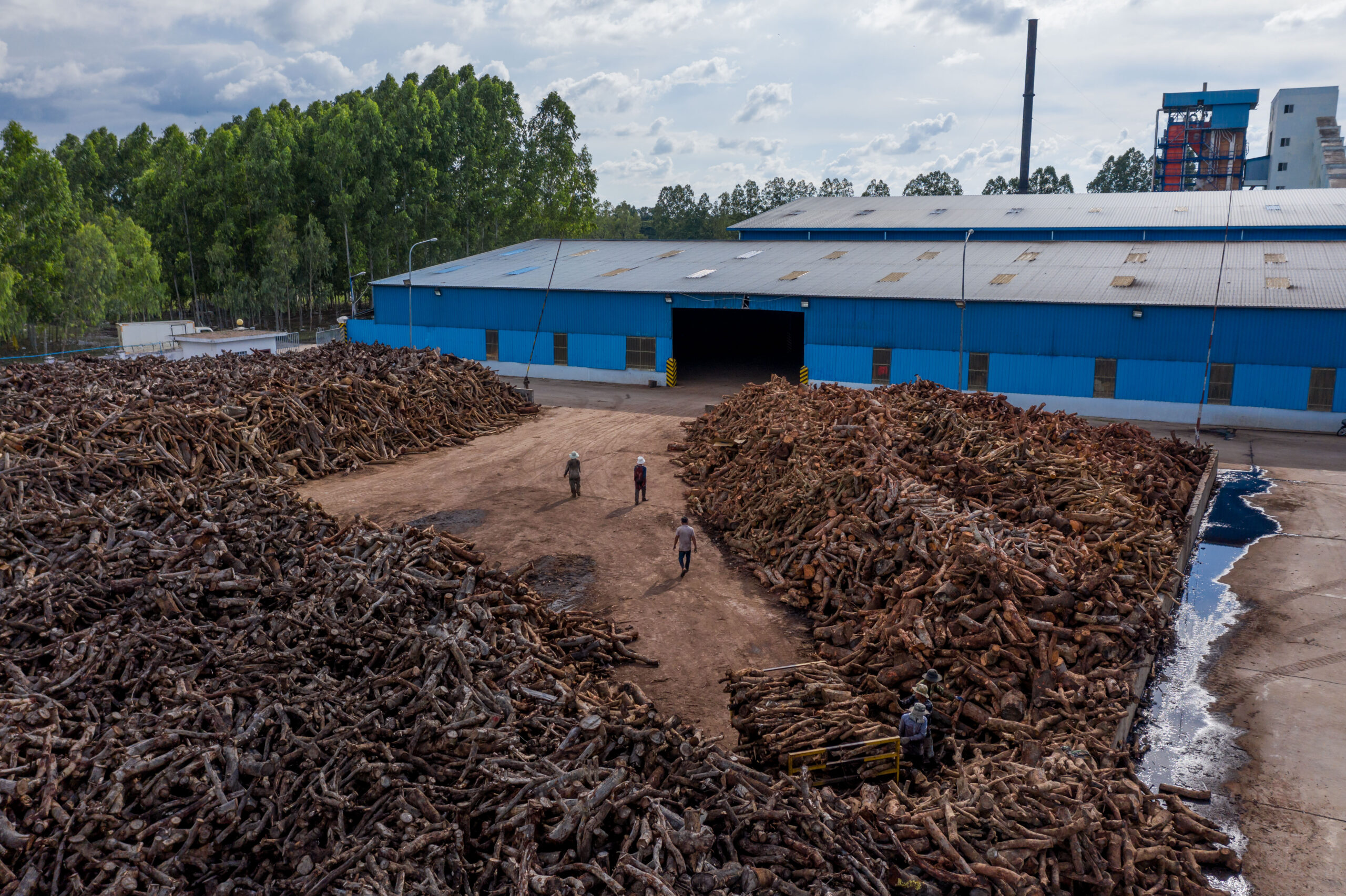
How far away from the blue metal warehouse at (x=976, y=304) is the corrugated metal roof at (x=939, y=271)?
17cm

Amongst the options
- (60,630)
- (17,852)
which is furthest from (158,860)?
(60,630)

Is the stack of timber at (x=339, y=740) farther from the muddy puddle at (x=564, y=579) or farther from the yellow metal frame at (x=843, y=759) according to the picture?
the muddy puddle at (x=564, y=579)

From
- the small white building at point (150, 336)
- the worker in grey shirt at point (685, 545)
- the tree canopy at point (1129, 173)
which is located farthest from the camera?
the tree canopy at point (1129, 173)

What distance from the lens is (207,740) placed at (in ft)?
35.1

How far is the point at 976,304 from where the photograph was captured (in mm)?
37906

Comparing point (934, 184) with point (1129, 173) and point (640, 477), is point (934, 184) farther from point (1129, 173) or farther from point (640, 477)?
point (640, 477)

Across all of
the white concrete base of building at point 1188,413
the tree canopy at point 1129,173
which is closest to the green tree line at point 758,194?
the tree canopy at point 1129,173

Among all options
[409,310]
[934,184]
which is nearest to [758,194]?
[934,184]

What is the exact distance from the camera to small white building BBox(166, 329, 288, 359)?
147ft

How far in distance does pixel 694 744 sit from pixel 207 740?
613cm

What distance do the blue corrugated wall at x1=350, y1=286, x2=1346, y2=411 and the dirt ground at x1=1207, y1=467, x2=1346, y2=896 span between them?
502 inches

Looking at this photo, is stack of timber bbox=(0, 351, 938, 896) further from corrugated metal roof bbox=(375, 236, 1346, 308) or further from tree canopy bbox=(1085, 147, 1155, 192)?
tree canopy bbox=(1085, 147, 1155, 192)

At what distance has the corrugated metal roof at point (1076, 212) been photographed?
168ft

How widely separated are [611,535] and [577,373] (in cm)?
2678
